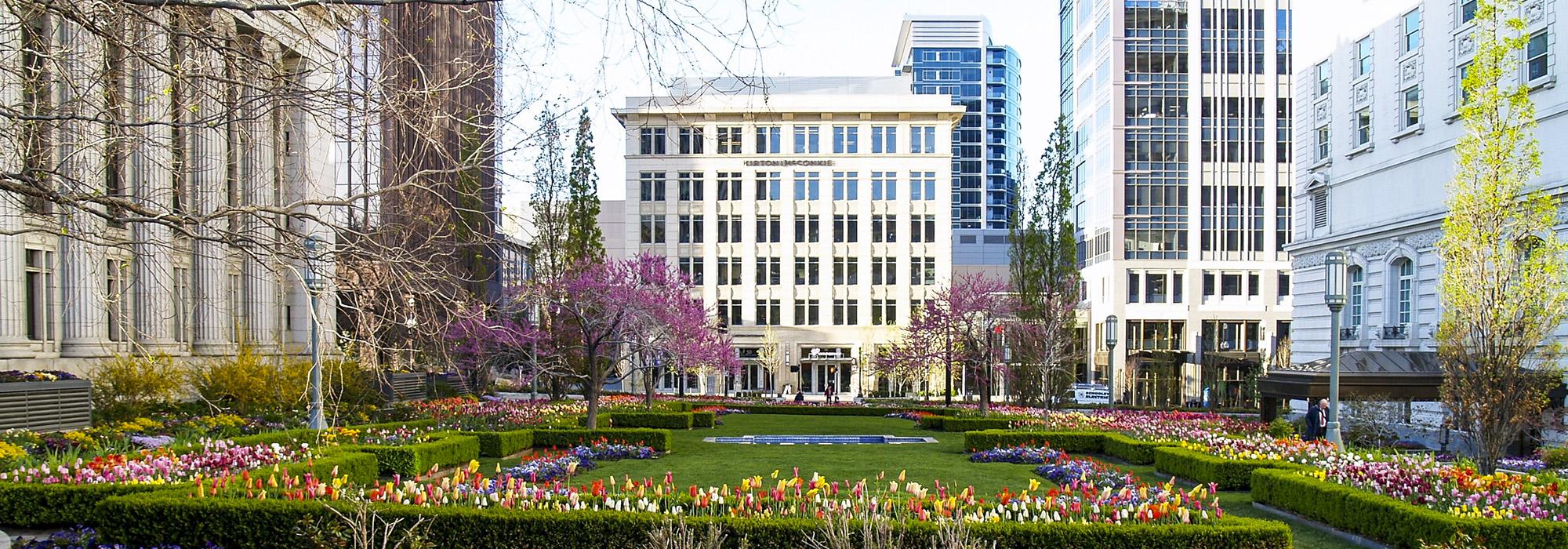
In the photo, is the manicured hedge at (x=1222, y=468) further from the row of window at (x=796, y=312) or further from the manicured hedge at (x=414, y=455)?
the row of window at (x=796, y=312)

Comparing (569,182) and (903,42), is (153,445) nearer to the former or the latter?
(569,182)

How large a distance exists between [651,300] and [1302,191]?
26737 millimetres

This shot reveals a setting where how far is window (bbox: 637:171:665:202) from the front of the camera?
6994 cm

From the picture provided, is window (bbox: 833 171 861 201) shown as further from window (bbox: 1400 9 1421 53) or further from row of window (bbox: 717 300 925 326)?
window (bbox: 1400 9 1421 53)

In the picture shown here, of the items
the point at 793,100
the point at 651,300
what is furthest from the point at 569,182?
the point at 793,100

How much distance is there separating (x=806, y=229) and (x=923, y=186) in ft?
24.5

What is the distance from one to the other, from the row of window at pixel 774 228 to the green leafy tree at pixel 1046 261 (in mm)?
19860

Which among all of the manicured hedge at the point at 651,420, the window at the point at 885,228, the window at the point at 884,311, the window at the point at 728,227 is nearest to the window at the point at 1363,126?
the manicured hedge at the point at 651,420

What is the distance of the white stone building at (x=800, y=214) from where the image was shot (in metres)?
69.4

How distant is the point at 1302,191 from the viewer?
44375 millimetres

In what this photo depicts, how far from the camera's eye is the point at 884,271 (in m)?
69.1

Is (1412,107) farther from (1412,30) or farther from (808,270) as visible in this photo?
(808,270)

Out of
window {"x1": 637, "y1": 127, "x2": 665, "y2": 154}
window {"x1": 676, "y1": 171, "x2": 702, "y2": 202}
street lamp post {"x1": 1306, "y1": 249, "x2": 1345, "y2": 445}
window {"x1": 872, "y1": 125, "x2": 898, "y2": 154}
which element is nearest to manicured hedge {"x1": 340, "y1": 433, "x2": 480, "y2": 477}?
street lamp post {"x1": 1306, "y1": 249, "x2": 1345, "y2": 445}

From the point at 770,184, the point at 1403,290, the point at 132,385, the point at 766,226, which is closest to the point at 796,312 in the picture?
the point at 766,226
